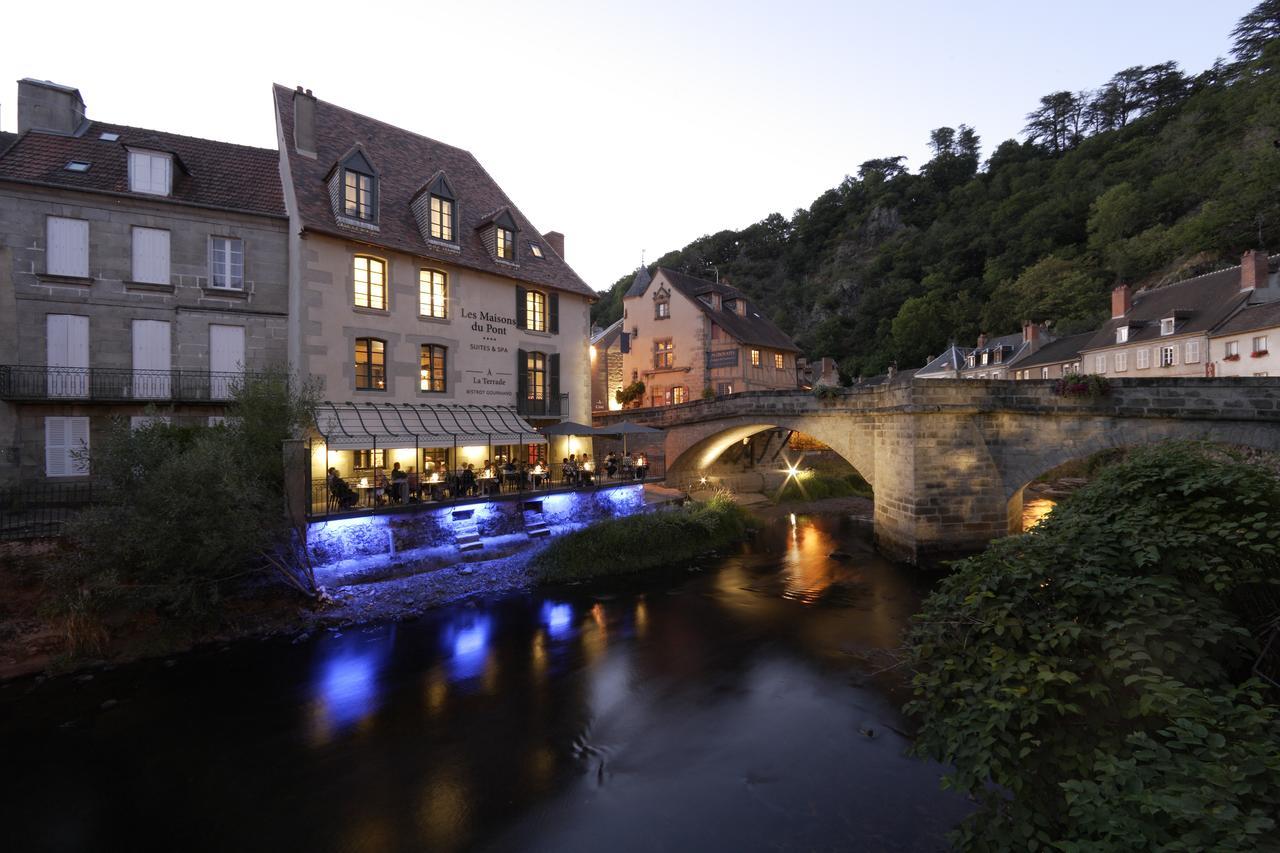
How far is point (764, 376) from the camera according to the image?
114 feet

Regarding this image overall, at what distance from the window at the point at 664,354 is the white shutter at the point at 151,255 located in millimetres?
23659

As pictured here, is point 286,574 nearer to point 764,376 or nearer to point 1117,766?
point 1117,766

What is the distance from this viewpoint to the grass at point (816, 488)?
1151 inches

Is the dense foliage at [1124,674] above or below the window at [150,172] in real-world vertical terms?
below

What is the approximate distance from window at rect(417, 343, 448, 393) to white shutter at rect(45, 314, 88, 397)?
7.95 meters

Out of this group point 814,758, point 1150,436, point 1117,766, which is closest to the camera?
point 1117,766

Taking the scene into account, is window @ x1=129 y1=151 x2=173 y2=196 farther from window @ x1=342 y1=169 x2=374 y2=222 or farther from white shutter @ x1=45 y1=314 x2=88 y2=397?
window @ x1=342 y1=169 x2=374 y2=222

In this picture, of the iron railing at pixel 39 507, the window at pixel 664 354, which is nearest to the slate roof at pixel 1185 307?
the window at pixel 664 354

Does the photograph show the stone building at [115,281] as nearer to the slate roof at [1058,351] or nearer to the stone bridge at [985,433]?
the stone bridge at [985,433]

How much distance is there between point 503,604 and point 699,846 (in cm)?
880

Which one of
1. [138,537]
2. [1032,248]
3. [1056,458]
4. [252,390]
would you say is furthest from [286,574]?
[1032,248]

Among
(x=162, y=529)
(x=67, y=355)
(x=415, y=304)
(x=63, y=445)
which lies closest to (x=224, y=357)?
(x=67, y=355)

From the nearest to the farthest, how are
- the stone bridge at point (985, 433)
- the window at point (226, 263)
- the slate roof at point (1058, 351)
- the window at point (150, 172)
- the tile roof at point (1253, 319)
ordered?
the stone bridge at point (985, 433) → the window at point (150, 172) → the window at point (226, 263) → the tile roof at point (1253, 319) → the slate roof at point (1058, 351)

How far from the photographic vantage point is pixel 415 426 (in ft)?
54.6
